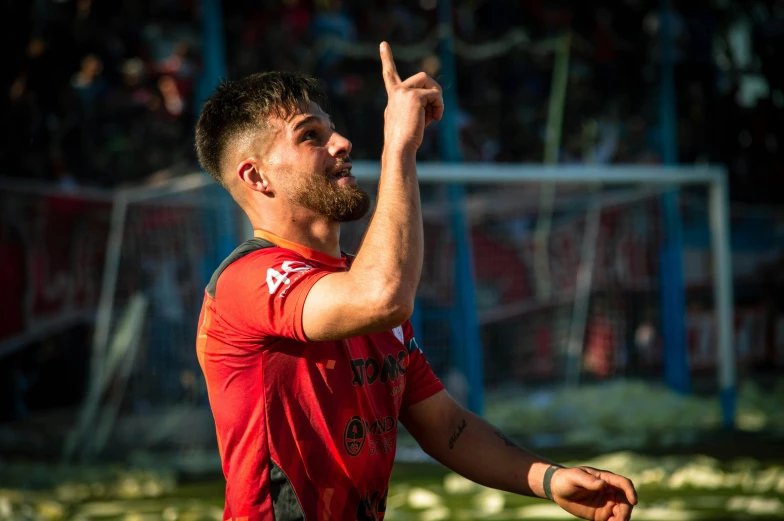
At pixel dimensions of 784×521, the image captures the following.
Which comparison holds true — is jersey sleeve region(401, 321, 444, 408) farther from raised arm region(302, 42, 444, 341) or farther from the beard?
raised arm region(302, 42, 444, 341)

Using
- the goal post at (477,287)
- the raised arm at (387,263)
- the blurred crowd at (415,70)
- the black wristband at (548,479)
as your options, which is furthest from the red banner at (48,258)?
the raised arm at (387,263)

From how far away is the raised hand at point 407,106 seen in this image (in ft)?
6.82

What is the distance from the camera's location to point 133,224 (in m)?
7.57

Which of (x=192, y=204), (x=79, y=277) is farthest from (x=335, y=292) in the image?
(x=79, y=277)

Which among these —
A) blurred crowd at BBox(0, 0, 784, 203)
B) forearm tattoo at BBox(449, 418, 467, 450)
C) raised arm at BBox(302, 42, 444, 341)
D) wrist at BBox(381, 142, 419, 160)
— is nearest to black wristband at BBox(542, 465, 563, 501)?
forearm tattoo at BBox(449, 418, 467, 450)

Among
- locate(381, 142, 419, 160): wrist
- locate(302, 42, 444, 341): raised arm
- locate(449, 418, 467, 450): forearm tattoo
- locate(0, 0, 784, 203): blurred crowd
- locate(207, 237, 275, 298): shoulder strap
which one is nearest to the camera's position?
locate(302, 42, 444, 341): raised arm

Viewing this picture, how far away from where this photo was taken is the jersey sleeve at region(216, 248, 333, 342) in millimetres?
2020

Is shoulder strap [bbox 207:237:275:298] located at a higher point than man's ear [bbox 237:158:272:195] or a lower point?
lower

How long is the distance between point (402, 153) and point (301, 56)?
694cm

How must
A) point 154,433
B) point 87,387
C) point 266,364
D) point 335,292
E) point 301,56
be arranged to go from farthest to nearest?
point 301,56
point 87,387
point 154,433
point 266,364
point 335,292

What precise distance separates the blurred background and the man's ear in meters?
3.60

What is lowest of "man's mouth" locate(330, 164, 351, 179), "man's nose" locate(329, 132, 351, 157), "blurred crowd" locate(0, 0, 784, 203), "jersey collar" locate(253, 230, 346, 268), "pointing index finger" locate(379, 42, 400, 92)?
"jersey collar" locate(253, 230, 346, 268)

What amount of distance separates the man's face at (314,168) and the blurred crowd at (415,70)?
236 inches

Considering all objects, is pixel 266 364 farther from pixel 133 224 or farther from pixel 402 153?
pixel 133 224
